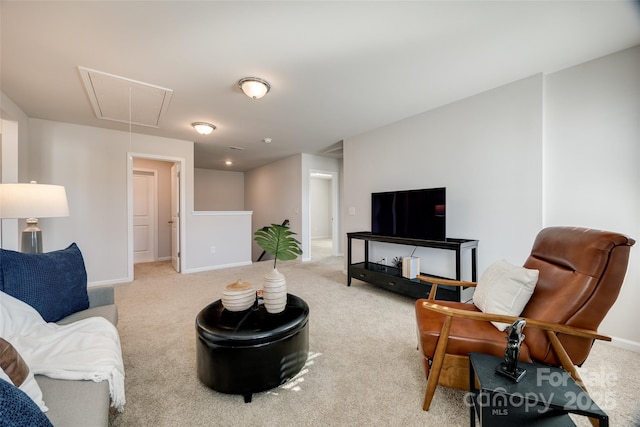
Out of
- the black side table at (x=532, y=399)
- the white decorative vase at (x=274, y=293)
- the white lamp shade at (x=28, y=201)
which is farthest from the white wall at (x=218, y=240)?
the black side table at (x=532, y=399)

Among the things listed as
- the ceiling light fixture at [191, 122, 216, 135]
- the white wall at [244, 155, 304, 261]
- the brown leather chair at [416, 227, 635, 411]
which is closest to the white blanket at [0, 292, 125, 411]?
the brown leather chair at [416, 227, 635, 411]

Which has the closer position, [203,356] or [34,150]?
[203,356]

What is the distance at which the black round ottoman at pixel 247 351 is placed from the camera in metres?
1.42

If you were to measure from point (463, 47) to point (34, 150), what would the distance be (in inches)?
201

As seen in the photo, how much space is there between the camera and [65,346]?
1.20 m

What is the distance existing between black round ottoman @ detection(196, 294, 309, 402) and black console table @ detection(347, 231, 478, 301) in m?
1.65

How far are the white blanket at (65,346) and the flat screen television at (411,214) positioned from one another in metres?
2.76

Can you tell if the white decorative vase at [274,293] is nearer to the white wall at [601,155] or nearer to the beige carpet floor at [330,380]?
the beige carpet floor at [330,380]

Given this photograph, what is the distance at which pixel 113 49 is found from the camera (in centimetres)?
192

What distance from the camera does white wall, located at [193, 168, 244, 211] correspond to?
7316 mm

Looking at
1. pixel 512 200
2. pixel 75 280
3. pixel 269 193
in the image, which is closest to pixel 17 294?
pixel 75 280

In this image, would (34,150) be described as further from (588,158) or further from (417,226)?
(588,158)

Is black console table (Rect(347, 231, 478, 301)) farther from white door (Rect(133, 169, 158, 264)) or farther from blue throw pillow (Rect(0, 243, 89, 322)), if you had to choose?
white door (Rect(133, 169, 158, 264))

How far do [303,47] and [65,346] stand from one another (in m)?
2.27
